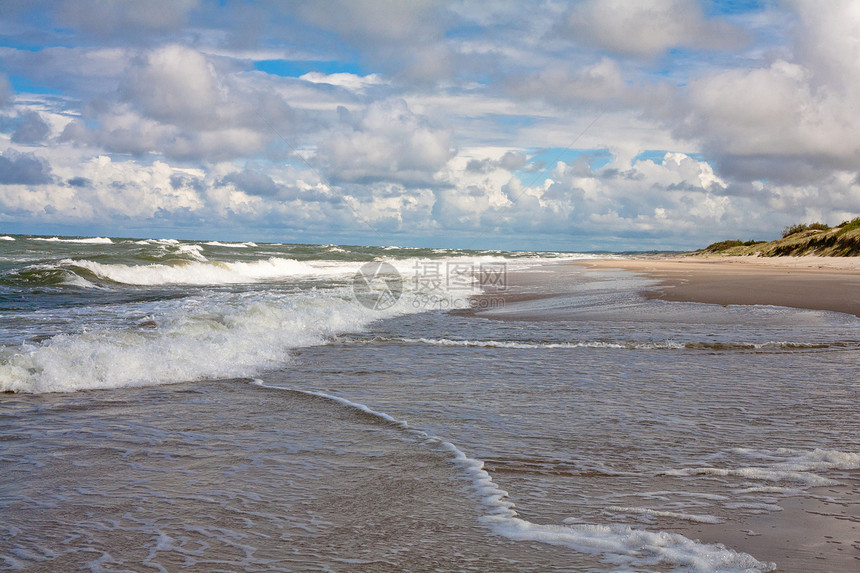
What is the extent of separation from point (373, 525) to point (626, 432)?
2.31 meters

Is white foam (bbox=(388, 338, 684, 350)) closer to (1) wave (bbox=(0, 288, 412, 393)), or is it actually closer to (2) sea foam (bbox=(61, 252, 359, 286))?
(1) wave (bbox=(0, 288, 412, 393))

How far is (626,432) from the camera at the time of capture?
4.61 m

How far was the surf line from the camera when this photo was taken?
8.67 ft

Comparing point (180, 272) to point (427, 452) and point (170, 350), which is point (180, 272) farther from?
point (427, 452)

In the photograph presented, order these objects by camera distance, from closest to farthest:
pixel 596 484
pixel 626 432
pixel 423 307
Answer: pixel 596 484 → pixel 626 432 → pixel 423 307

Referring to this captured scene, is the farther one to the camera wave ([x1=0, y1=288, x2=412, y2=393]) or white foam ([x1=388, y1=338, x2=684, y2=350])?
white foam ([x1=388, y1=338, x2=684, y2=350])

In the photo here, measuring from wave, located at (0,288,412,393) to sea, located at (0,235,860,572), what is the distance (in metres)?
0.04

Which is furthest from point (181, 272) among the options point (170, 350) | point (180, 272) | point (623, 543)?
point (623, 543)

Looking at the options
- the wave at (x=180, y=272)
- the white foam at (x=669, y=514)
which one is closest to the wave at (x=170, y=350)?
the white foam at (x=669, y=514)

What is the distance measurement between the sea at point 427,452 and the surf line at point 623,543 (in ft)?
0.04

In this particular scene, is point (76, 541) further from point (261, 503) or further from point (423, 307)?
point (423, 307)

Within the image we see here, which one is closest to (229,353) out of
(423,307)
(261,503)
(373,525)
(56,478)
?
(56,478)

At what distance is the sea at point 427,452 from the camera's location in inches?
111

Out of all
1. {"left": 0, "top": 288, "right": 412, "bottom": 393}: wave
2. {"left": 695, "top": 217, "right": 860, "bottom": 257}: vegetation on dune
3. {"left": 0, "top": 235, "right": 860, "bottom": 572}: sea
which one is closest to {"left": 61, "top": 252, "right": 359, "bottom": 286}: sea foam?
{"left": 0, "top": 288, "right": 412, "bottom": 393}: wave
